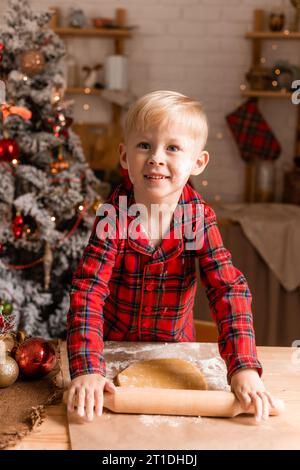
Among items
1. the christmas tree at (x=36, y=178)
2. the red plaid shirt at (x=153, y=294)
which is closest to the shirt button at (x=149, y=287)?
the red plaid shirt at (x=153, y=294)

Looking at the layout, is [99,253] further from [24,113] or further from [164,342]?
[24,113]

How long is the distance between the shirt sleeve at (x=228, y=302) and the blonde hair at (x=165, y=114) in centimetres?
22

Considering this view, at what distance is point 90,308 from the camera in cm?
112

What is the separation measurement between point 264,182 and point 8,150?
2143mm

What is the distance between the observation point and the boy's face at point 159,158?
3.64ft

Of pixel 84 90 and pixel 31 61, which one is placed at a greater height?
pixel 31 61

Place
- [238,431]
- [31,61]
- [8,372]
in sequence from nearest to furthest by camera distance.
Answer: [238,431], [8,372], [31,61]

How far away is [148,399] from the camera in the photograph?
95 centimetres

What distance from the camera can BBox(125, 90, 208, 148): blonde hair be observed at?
43.7 inches

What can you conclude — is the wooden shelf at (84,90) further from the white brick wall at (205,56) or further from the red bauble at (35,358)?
the red bauble at (35,358)

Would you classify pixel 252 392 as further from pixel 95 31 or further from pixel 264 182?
pixel 95 31

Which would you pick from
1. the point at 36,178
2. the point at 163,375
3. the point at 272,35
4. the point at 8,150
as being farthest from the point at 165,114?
the point at 272,35

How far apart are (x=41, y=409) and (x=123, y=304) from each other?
0.40 m

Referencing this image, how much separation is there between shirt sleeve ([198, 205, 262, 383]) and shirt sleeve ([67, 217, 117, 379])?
19 centimetres
